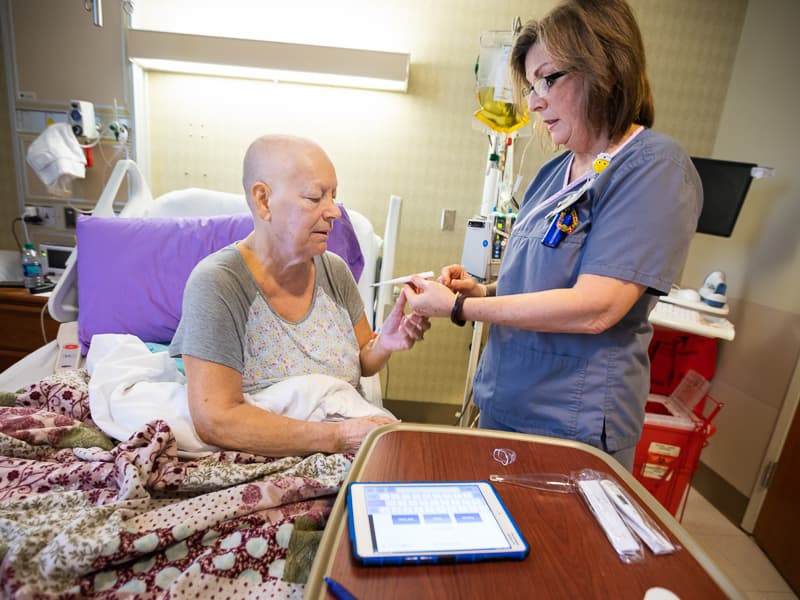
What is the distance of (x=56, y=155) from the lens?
235 centimetres

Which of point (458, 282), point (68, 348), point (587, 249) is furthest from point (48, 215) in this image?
point (587, 249)

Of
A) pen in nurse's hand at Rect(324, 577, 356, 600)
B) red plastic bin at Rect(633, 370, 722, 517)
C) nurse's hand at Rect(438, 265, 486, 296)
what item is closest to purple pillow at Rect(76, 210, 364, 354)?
nurse's hand at Rect(438, 265, 486, 296)

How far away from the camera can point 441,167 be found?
8.47 ft

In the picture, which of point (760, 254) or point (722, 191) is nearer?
point (722, 191)

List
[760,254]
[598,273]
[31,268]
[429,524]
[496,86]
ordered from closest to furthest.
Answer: [429,524], [598,273], [496,86], [760,254], [31,268]

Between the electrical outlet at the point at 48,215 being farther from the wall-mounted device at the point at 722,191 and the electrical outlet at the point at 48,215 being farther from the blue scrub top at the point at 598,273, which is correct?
the wall-mounted device at the point at 722,191

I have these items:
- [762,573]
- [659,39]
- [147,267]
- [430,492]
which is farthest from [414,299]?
[659,39]

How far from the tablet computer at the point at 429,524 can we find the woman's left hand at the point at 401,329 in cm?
64

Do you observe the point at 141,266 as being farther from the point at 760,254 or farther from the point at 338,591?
the point at 760,254

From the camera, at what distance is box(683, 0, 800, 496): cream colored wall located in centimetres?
206

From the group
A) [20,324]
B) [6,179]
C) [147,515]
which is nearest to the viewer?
[147,515]

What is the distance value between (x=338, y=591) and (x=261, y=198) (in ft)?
3.14

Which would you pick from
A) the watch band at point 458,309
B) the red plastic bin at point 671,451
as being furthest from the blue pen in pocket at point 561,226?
the red plastic bin at point 671,451

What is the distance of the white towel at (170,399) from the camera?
102 centimetres
